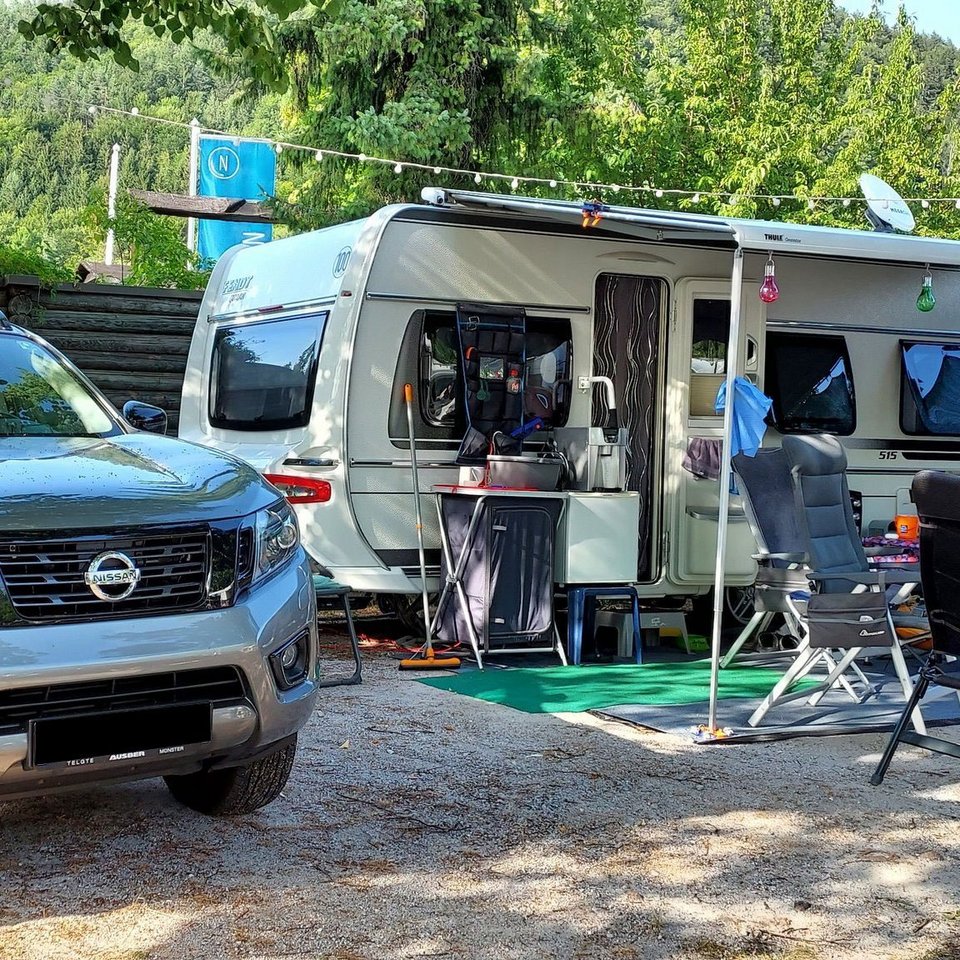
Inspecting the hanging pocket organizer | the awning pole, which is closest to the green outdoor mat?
the awning pole

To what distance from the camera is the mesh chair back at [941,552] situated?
5.00 meters

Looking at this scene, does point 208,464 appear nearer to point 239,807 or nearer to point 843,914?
point 239,807

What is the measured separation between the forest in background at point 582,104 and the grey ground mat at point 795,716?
3779 mm

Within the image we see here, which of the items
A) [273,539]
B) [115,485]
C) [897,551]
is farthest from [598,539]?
[115,485]

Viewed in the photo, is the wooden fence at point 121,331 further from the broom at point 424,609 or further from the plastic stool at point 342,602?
the plastic stool at point 342,602

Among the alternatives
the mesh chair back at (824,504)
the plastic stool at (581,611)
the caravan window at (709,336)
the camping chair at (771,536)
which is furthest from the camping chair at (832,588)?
the caravan window at (709,336)

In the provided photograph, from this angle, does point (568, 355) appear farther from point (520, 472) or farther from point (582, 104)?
point (582, 104)

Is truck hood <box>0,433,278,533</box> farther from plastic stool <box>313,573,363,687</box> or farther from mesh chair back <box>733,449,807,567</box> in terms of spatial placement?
mesh chair back <box>733,449,807,567</box>

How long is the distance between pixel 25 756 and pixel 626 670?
16.0 ft

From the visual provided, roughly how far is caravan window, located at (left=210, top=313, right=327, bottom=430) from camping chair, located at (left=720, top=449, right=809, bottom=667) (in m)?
2.64

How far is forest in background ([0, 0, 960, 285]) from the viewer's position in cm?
1534

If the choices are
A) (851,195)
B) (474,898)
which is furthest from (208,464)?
(851,195)

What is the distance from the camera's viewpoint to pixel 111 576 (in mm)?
3746

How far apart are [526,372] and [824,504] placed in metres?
2.01
